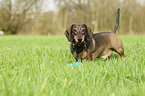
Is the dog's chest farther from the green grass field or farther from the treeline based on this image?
the treeline

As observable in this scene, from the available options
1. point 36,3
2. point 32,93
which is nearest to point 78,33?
point 32,93

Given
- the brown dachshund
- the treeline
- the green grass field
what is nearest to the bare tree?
the treeline

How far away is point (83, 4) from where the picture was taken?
1196 inches

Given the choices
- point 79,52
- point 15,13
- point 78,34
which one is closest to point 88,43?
point 79,52

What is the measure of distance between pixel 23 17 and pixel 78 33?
71.7 feet

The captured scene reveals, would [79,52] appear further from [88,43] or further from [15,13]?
[15,13]

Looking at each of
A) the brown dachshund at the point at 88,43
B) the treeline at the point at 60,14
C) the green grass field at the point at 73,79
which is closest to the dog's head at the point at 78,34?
the brown dachshund at the point at 88,43

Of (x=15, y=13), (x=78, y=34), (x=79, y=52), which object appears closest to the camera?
(x=78, y=34)

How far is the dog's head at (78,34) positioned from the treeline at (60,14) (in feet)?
69.6

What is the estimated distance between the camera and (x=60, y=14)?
30.0 m

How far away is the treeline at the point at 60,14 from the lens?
22641mm

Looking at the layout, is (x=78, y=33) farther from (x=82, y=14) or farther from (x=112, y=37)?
(x=82, y=14)

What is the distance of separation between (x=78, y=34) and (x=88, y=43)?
0.48 meters

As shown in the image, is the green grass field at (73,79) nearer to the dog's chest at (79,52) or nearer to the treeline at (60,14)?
the dog's chest at (79,52)
